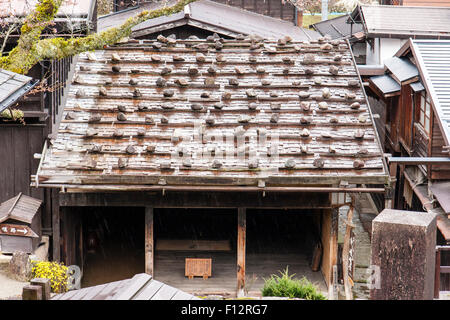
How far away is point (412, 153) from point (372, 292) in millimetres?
13852

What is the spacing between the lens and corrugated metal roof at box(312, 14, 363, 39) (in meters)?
29.4

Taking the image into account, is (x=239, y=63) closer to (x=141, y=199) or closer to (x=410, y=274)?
(x=141, y=199)

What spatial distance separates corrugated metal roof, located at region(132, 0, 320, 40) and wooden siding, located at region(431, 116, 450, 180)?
538 centimetres

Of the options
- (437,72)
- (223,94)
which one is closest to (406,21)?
(437,72)

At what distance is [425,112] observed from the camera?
16875 mm

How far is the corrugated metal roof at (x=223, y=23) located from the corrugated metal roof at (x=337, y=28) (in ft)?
19.3

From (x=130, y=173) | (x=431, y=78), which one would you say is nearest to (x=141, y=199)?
(x=130, y=173)

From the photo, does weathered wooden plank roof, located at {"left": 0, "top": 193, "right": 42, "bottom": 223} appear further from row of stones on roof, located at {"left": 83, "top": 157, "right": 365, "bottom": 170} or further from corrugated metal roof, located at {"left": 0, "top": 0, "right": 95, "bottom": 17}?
corrugated metal roof, located at {"left": 0, "top": 0, "right": 95, "bottom": 17}

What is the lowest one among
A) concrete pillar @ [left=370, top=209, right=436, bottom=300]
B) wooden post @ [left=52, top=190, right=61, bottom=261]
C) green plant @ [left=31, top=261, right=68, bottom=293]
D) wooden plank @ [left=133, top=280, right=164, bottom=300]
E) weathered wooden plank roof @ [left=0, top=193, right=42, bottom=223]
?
green plant @ [left=31, top=261, right=68, bottom=293]

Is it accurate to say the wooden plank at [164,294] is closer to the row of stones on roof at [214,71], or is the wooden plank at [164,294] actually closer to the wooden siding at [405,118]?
the row of stones on roof at [214,71]

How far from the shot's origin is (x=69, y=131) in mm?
13406

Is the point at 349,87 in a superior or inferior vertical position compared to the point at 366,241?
superior

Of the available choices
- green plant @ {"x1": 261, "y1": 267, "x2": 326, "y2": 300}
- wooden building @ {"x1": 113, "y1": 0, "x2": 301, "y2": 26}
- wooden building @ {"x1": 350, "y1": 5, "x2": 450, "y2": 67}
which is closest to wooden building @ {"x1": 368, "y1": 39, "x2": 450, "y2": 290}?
green plant @ {"x1": 261, "y1": 267, "x2": 326, "y2": 300}

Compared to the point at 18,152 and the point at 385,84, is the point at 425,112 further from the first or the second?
the point at 18,152
